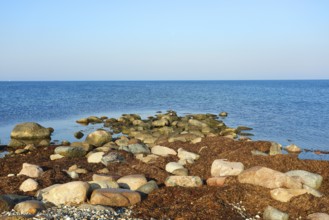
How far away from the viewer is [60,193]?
787 cm

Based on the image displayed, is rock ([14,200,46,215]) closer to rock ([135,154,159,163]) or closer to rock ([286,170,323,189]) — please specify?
rock ([135,154,159,163])

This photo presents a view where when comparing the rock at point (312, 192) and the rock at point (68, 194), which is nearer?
the rock at point (68, 194)

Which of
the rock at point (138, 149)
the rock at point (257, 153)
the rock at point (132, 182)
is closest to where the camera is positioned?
the rock at point (132, 182)

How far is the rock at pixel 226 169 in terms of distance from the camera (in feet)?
34.8

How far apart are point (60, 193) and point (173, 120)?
2436 centimetres

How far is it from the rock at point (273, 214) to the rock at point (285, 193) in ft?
2.79

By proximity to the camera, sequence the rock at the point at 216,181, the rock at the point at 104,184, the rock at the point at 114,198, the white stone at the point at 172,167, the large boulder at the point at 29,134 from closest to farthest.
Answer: the rock at the point at 114,198 < the rock at the point at 104,184 < the rock at the point at 216,181 < the white stone at the point at 172,167 < the large boulder at the point at 29,134

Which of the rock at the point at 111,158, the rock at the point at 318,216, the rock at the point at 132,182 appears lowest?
the rock at the point at 111,158

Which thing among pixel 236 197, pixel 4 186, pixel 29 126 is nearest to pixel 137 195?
pixel 236 197

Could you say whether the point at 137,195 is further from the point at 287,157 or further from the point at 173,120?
the point at 173,120

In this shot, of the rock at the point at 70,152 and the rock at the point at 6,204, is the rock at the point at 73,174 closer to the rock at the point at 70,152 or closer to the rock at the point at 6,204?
the rock at the point at 6,204

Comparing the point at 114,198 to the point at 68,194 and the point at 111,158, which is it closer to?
the point at 68,194

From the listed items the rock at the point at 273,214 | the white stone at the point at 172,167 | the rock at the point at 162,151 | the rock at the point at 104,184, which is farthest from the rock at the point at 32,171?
the rock at the point at 273,214

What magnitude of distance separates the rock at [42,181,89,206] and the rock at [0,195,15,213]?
0.85 meters
